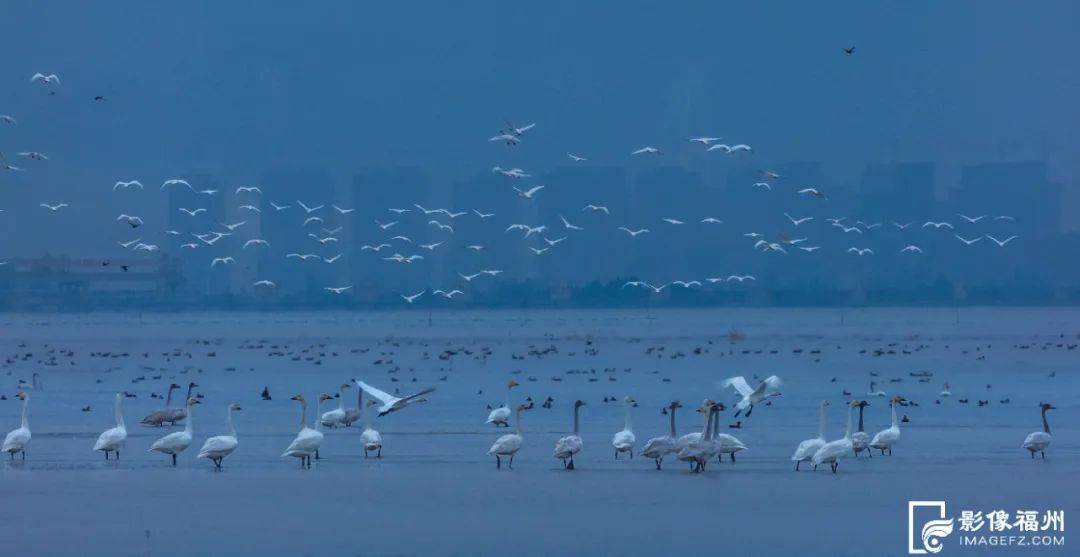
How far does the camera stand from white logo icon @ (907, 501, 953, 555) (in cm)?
1553

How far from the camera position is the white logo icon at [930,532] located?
50.9ft

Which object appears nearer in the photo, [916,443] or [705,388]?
[916,443]

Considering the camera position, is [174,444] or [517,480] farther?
[174,444]

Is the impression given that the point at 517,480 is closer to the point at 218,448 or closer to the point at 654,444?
the point at 654,444

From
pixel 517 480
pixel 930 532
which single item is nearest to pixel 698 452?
pixel 517 480

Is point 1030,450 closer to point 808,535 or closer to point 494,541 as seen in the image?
point 808,535

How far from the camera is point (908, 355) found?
54500 mm

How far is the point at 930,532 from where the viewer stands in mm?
16031

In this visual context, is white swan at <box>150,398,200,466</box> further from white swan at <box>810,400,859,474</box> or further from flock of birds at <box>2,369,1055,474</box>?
white swan at <box>810,400,859,474</box>

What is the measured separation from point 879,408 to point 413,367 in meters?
19.0

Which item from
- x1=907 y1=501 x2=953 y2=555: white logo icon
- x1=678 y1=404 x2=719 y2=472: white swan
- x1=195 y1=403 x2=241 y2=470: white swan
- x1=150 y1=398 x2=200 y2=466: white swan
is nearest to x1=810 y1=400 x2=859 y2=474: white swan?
x1=678 y1=404 x2=719 y2=472: white swan

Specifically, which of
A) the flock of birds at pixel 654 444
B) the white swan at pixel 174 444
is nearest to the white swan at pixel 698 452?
the flock of birds at pixel 654 444

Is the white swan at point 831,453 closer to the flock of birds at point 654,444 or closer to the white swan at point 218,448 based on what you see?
the flock of birds at point 654,444

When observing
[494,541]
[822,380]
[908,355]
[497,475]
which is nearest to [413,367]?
[822,380]
